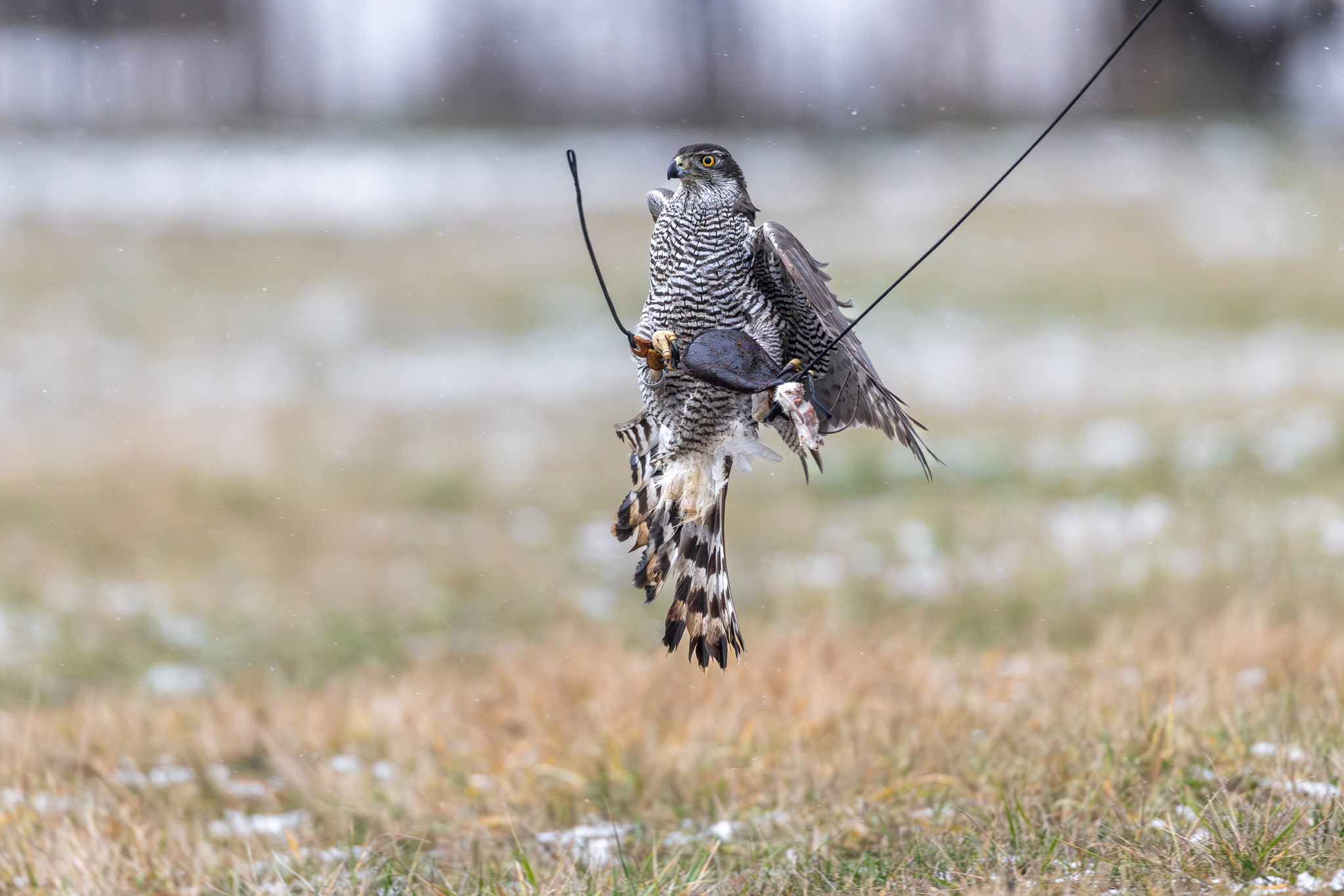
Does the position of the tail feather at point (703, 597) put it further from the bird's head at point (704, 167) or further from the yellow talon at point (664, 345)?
the bird's head at point (704, 167)

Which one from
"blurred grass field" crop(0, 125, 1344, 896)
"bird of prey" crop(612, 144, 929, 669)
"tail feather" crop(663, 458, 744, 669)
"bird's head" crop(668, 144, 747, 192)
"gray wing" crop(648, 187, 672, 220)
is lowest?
"blurred grass field" crop(0, 125, 1344, 896)

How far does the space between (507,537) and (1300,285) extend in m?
10.9

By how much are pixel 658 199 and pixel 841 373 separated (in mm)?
594

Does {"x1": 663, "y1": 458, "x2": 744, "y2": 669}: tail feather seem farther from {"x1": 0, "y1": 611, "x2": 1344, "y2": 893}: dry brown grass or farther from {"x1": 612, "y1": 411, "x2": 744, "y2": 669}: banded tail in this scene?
{"x1": 0, "y1": 611, "x2": 1344, "y2": 893}: dry brown grass

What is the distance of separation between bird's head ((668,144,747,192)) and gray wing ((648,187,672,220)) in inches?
6.7

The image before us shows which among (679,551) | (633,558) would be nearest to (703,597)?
(679,551)

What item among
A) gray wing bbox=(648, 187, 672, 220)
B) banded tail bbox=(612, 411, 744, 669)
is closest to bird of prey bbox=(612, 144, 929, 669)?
banded tail bbox=(612, 411, 744, 669)

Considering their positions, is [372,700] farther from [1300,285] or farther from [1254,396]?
[1300,285]

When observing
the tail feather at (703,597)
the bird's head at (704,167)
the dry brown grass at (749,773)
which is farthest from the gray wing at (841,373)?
the dry brown grass at (749,773)

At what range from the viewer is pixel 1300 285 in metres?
14.2

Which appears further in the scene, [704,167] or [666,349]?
[704,167]

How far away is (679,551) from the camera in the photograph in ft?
7.15

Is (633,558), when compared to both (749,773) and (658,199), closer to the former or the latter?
(749,773)

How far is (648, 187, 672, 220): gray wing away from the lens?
244 centimetres
